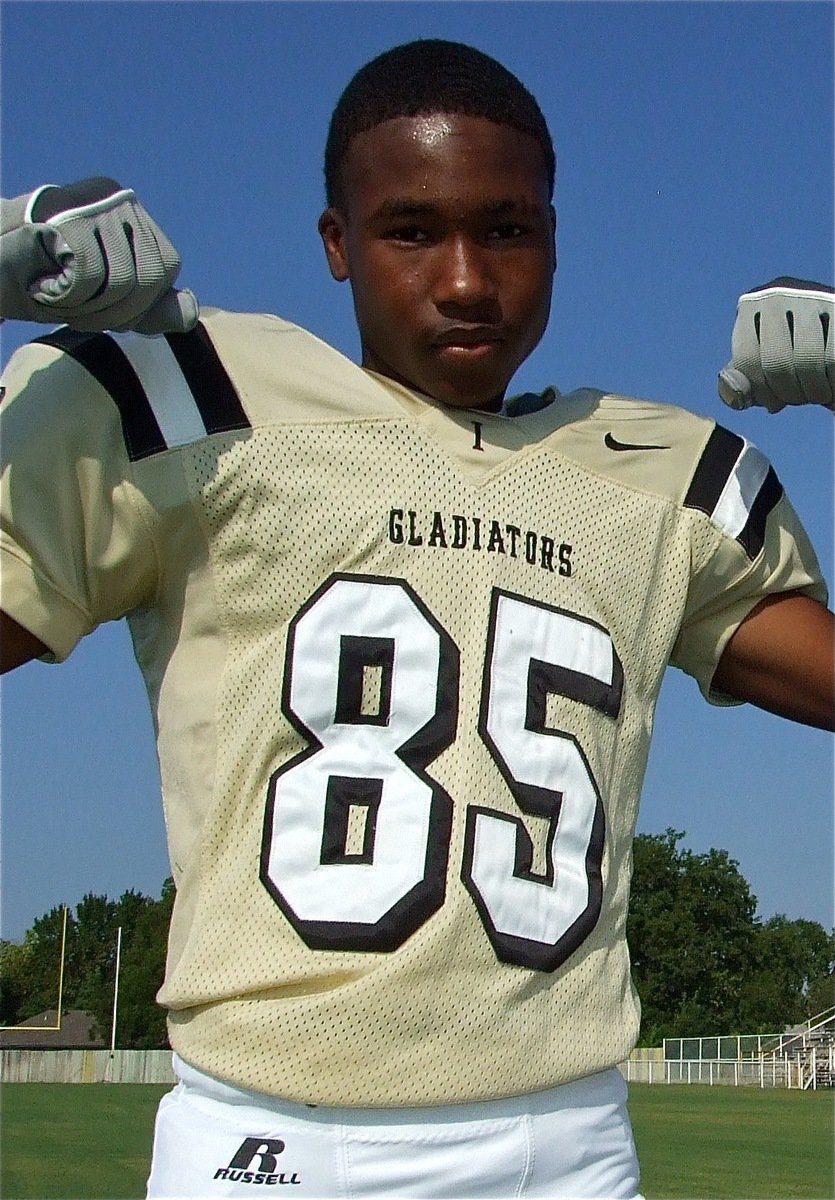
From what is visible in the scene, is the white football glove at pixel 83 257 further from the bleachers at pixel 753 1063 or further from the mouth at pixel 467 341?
the bleachers at pixel 753 1063

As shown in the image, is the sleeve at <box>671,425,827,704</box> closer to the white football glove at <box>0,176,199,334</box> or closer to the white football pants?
the white football pants

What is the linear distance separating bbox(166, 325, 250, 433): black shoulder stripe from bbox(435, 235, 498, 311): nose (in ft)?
0.95

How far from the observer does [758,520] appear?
206 cm

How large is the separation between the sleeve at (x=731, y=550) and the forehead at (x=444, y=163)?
0.46 m

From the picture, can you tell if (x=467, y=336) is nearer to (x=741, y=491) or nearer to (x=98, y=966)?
(x=741, y=491)

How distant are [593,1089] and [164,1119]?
0.48m

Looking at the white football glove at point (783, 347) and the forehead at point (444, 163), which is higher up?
the forehead at point (444, 163)

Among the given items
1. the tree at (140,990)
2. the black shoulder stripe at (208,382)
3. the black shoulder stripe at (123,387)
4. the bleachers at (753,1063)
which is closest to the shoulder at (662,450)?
the black shoulder stripe at (208,382)

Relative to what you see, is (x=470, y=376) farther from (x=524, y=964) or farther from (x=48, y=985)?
(x=48, y=985)

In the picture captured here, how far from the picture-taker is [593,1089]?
5.58 feet

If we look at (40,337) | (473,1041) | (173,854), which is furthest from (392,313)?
(473,1041)

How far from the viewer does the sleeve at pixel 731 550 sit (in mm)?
2031

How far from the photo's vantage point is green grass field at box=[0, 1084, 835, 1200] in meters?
10.6

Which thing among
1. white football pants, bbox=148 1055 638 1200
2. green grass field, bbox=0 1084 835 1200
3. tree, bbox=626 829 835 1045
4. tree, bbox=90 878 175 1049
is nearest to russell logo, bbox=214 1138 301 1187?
white football pants, bbox=148 1055 638 1200
